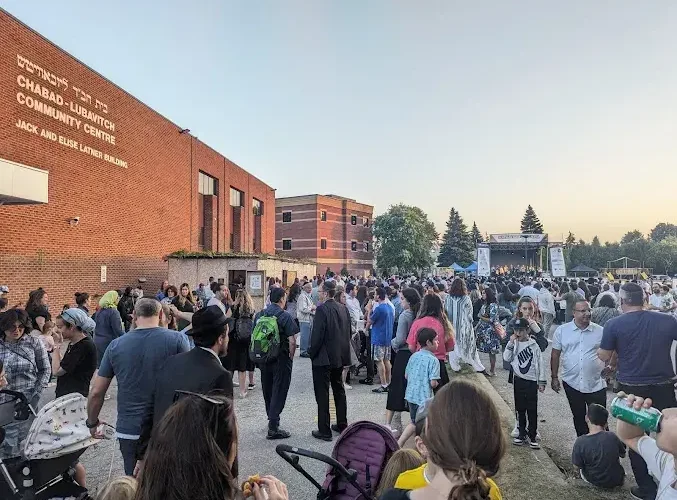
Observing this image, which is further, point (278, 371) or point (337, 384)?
point (337, 384)

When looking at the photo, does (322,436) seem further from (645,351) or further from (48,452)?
(645,351)

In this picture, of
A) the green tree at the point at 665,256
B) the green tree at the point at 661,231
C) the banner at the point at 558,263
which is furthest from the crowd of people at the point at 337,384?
the green tree at the point at 661,231

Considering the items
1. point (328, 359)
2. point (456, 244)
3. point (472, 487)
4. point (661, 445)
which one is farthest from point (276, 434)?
point (456, 244)

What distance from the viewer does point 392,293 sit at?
13.2 metres

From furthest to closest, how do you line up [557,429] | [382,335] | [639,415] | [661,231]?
[661,231], [382,335], [557,429], [639,415]

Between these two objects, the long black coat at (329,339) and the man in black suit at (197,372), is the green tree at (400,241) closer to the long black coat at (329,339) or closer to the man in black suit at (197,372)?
the long black coat at (329,339)

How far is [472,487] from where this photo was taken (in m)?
1.57

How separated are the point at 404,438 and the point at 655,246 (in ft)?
340

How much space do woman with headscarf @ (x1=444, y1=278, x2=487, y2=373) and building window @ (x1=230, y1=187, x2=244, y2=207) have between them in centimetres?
2624

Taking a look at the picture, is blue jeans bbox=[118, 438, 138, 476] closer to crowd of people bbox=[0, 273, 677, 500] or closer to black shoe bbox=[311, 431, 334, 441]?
crowd of people bbox=[0, 273, 677, 500]

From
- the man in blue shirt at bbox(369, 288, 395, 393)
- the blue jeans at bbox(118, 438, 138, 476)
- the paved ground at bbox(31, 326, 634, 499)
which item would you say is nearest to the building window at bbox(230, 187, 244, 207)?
the paved ground at bbox(31, 326, 634, 499)

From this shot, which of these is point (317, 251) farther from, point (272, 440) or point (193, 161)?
point (272, 440)

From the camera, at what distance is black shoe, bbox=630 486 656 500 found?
432 cm

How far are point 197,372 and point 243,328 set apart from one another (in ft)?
15.1
